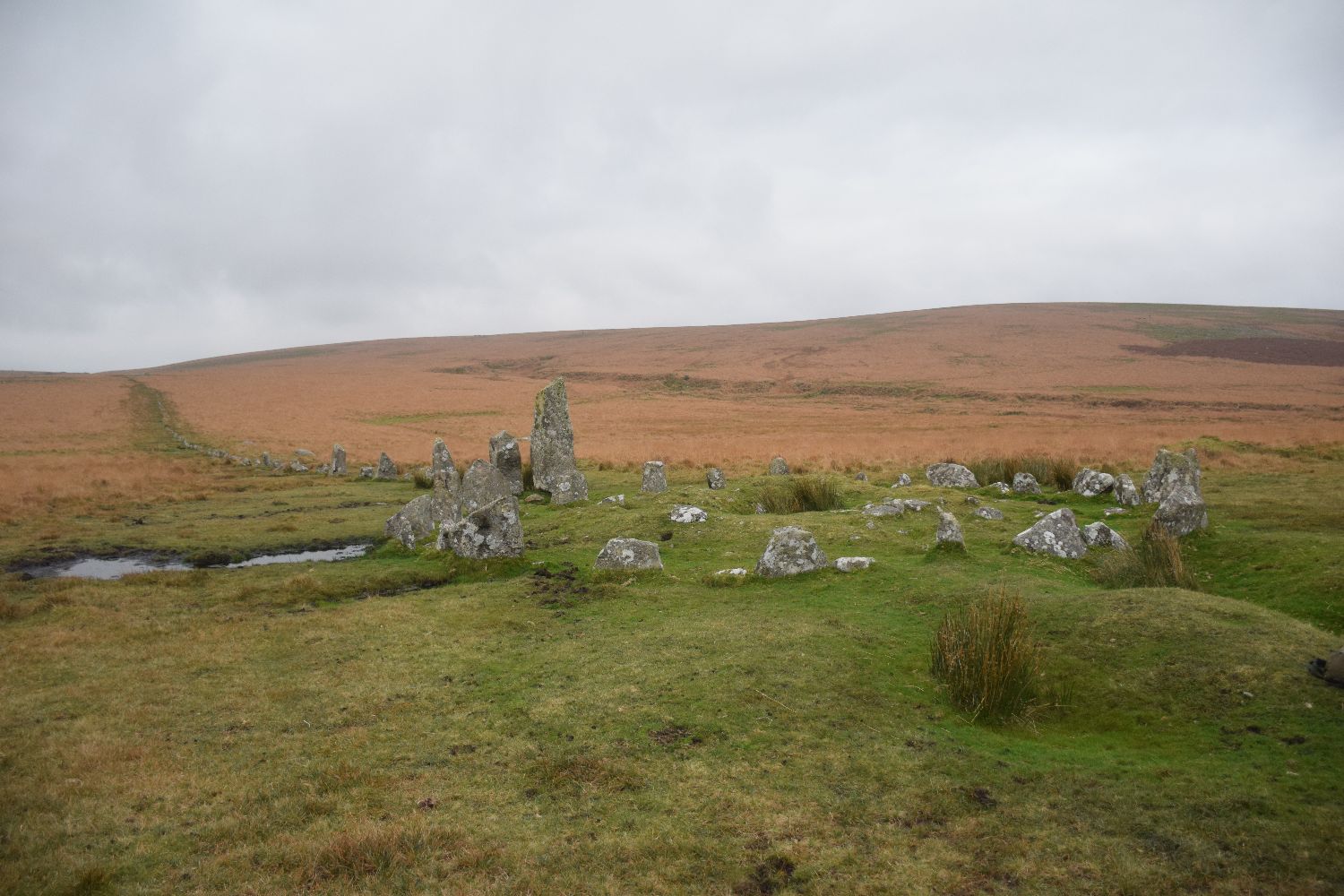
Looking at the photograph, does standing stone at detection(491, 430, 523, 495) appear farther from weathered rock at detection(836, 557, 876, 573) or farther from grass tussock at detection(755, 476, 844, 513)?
weathered rock at detection(836, 557, 876, 573)

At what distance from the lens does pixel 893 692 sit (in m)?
7.45

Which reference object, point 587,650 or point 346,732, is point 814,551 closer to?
point 587,650

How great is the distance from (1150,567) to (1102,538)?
6.48ft

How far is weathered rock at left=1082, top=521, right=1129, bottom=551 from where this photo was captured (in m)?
12.3

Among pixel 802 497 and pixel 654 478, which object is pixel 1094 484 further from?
pixel 654 478

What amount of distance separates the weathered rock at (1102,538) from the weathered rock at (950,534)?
7.62 ft

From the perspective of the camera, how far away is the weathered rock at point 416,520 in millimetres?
16078

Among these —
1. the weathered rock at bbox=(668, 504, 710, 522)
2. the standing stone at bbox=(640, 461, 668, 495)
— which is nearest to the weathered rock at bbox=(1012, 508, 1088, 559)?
the weathered rock at bbox=(668, 504, 710, 522)

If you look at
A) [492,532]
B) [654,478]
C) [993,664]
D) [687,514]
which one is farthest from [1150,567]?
[654,478]

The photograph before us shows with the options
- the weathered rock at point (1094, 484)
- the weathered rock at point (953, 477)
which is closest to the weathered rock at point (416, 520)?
the weathered rock at point (953, 477)

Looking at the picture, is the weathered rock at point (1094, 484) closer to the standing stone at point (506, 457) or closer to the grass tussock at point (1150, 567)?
the grass tussock at point (1150, 567)

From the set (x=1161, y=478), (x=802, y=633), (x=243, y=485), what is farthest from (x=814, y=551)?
(x=243, y=485)

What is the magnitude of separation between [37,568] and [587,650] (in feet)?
43.2

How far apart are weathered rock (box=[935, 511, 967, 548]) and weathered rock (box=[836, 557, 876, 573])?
4.60ft
